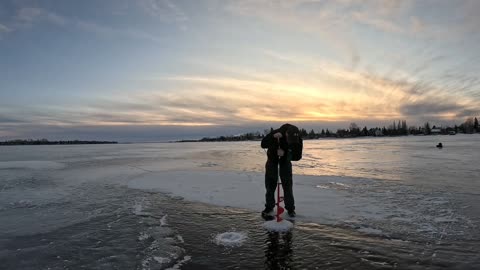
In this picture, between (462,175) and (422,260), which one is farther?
(462,175)

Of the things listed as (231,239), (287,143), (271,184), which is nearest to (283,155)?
(287,143)

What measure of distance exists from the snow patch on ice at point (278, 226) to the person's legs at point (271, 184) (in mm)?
861

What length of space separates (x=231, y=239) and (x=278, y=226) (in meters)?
0.89

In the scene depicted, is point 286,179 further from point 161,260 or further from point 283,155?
point 161,260

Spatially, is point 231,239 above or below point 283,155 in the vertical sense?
below

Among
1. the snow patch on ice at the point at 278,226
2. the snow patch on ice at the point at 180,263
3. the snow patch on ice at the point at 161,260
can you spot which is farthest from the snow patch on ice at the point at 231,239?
the snow patch on ice at the point at 161,260

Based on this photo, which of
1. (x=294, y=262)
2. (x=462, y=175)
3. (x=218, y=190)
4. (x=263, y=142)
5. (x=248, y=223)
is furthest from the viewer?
(x=462, y=175)

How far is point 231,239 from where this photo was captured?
4.71m

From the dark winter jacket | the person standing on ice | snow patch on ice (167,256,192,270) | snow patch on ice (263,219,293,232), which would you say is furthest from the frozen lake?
the dark winter jacket

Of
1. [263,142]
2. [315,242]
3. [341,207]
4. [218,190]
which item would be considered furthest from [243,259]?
[218,190]

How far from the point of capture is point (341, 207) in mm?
6754

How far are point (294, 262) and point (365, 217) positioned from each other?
2.62 m

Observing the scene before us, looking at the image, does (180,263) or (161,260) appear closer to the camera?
(180,263)

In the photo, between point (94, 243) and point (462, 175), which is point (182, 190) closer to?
point (94, 243)
